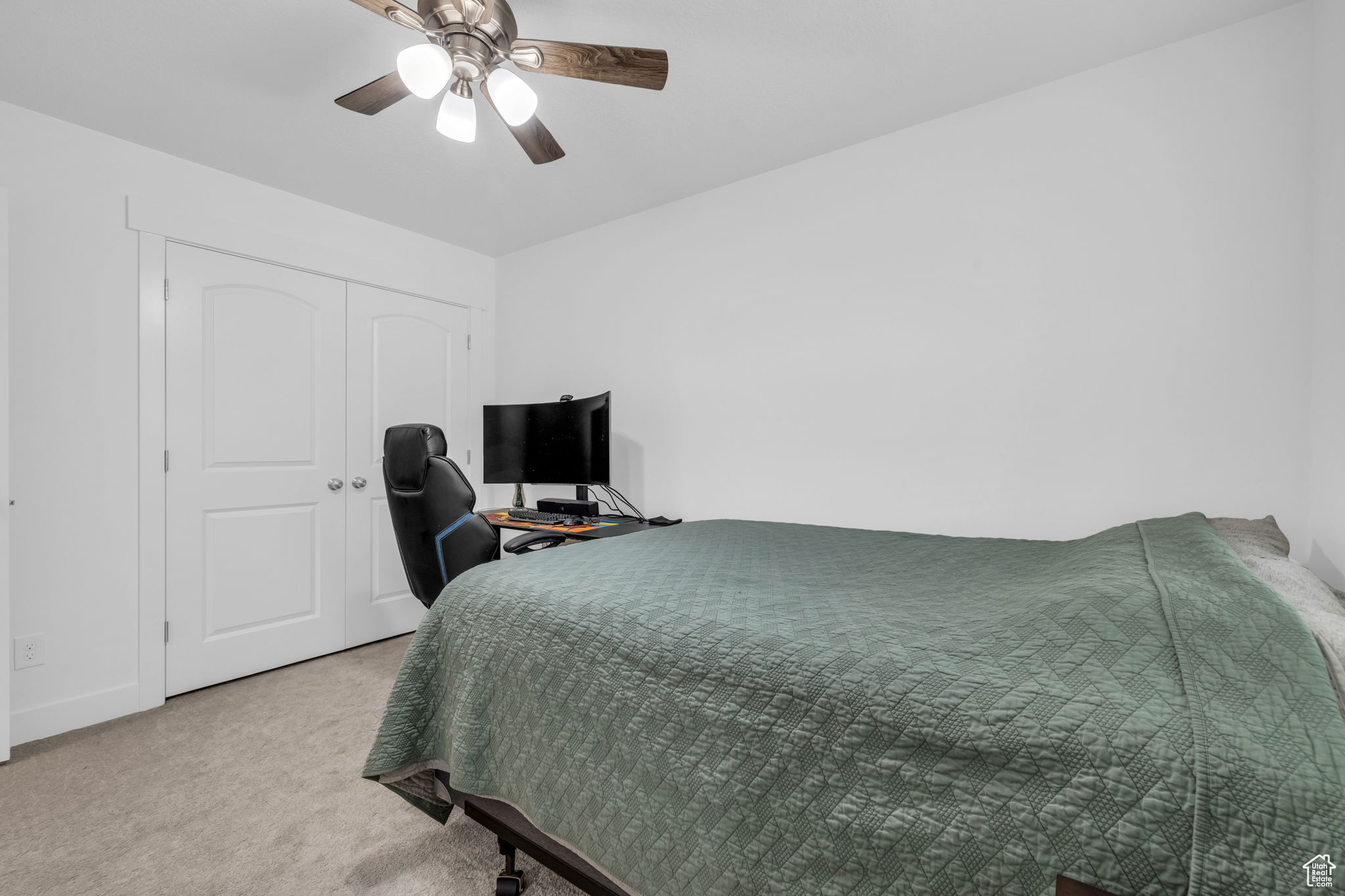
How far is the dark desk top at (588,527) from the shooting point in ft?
8.47

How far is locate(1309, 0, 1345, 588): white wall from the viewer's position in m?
1.46

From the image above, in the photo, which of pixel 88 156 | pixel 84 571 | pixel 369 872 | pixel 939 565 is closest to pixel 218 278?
pixel 88 156

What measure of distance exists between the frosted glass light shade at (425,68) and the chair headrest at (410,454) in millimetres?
1100

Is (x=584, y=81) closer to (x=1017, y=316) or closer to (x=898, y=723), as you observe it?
(x=1017, y=316)

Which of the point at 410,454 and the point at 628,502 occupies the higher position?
the point at 410,454

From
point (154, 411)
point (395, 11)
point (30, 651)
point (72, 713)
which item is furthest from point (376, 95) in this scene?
point (72, 713)

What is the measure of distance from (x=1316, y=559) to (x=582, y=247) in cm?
344

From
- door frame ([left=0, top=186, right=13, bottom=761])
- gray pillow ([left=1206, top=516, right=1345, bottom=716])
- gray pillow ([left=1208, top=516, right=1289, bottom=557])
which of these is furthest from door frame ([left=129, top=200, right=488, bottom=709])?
gray pillow ([left=1208, top=516, right=1289, bottom=557])

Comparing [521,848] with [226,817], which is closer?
[521,848]

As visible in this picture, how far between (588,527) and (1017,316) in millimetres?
2031

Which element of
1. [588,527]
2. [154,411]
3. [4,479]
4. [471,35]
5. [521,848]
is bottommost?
[521,848]

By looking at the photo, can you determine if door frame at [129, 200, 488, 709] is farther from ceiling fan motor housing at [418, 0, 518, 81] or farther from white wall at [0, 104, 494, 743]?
ceiling fan motor housing at [418, 0, 518, 81]

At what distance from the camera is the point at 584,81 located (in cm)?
206

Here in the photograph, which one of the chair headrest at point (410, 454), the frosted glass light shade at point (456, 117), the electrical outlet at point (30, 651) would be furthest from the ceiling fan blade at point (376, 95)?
the electrical outlet at point (30, 651)
